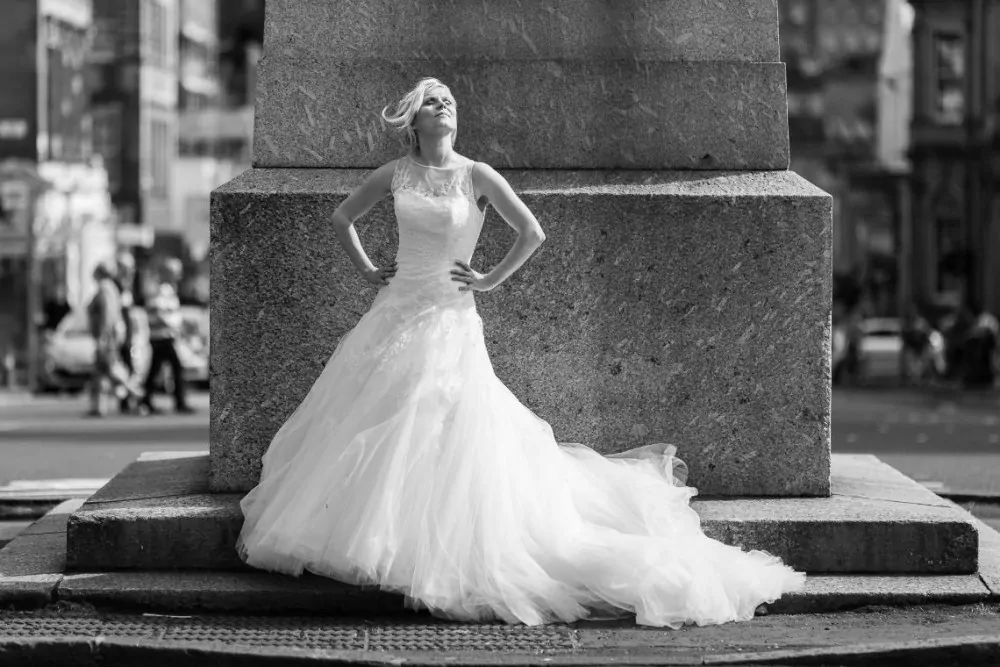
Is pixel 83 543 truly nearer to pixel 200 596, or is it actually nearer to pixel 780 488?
pixel 200 596

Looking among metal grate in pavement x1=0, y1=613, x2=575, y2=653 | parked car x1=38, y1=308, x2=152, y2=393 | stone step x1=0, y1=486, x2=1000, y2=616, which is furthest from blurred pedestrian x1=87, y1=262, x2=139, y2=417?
metal grate in pavement x1=0, y1=613, x2=575, y2=653

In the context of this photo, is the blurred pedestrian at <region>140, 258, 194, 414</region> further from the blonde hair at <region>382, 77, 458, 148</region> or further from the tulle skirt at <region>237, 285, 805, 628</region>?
the blonde hair at <region>382, 77, 458, 148</region>

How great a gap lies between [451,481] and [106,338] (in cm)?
1488

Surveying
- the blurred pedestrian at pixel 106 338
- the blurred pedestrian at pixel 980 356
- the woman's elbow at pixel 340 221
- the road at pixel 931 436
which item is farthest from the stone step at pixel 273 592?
the blurred pedestrian at pixel 980 356

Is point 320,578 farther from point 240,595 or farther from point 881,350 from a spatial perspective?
point 881,350

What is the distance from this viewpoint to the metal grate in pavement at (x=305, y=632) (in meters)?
6.15

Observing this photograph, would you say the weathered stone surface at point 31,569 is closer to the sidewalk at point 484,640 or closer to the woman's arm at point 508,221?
the sidewalk at point 484,640

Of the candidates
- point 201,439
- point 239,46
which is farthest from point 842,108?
point 201,439

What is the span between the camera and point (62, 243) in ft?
141

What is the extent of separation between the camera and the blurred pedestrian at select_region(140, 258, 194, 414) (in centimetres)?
2066

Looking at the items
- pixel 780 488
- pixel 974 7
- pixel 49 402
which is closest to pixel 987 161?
pixel 974 7

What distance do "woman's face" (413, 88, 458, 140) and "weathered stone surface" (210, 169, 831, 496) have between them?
0.74 meters

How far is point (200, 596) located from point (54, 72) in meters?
41.8

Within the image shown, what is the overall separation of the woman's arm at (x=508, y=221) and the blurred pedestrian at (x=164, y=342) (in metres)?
14.1
